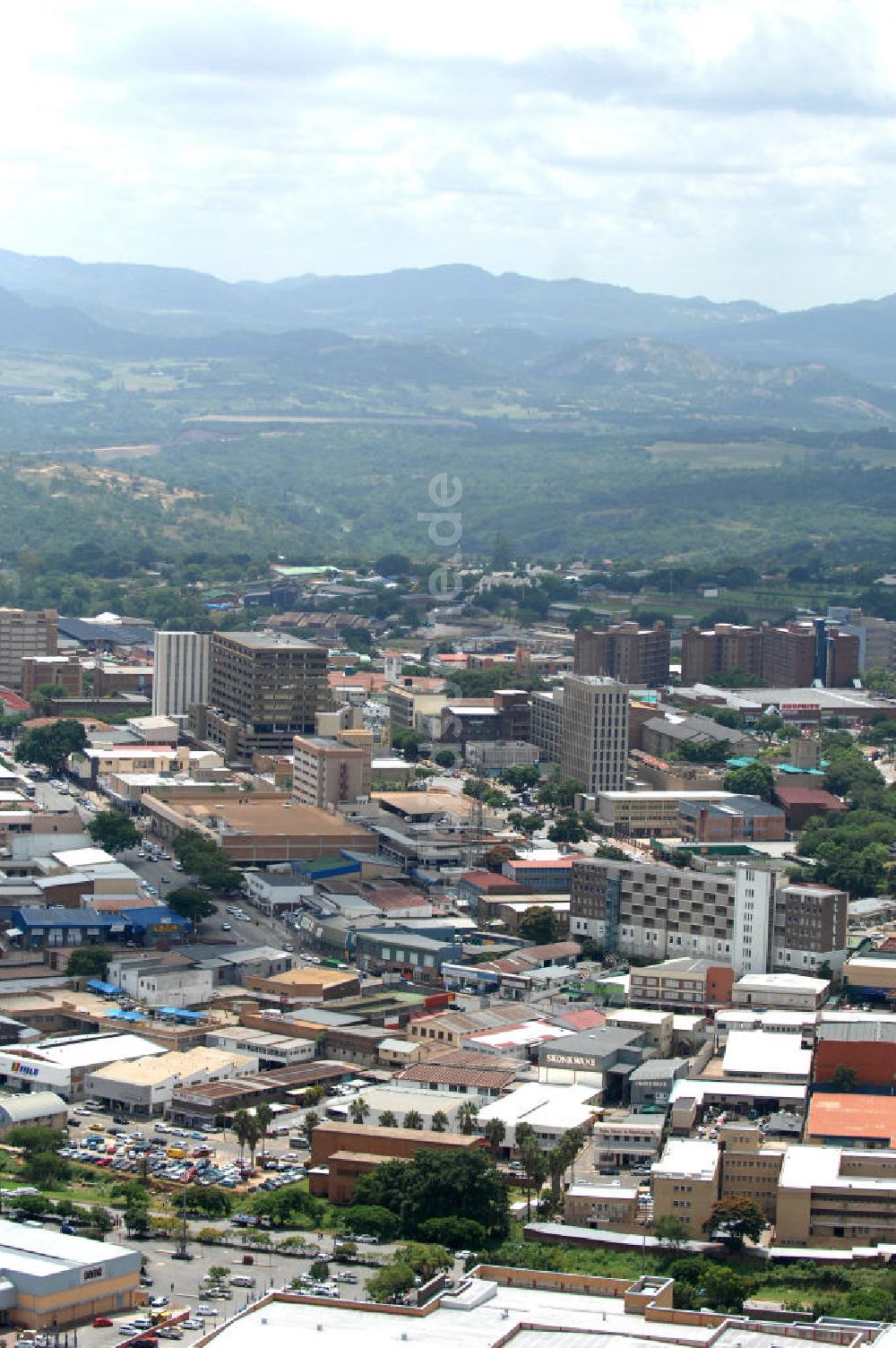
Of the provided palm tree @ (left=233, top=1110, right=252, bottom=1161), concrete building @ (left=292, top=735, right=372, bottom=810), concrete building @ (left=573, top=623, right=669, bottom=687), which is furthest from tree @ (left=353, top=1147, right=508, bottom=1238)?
concrete building @ (left=573, top=623, right=669, bottom=687)

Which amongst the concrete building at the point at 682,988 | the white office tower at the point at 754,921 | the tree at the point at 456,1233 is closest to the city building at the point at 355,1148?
the tree at the point at 456,1233

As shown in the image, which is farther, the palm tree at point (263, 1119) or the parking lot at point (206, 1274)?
the palm tree at point (263, 1119)

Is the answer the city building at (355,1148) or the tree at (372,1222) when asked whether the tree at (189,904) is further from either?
the tree at (372,1222)

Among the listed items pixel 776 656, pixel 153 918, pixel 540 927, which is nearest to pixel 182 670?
pixel 776 656

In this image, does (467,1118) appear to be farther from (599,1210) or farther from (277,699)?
(277,699)

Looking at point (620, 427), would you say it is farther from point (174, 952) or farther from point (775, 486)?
point (174, 952)

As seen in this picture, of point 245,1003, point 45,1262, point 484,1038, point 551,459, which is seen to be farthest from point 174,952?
point 551,459
